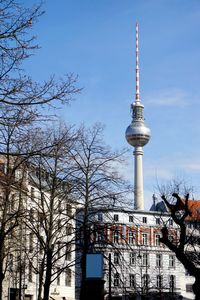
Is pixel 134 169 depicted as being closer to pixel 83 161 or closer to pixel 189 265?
pixel 83 161

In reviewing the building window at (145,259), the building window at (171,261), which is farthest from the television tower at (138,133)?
the building window at (145,259)

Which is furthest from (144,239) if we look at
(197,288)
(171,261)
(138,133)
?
(197,288)

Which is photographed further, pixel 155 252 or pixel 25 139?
pixel 155 252

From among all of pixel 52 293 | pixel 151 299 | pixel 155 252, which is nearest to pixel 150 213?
pixel 155 252

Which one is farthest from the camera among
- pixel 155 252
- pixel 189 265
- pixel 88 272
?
pixel 155 252

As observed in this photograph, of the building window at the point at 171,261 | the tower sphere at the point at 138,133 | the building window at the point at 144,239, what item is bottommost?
the building window at the point at 171,261

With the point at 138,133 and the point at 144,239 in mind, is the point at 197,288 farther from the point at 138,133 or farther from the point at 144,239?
the point at 138,133

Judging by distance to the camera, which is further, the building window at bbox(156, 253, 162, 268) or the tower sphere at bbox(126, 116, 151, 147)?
the tower sphere at bbox(126, 116, 151, 147)

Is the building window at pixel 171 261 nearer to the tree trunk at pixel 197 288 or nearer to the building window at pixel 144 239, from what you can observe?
the building window at pixel 144 239

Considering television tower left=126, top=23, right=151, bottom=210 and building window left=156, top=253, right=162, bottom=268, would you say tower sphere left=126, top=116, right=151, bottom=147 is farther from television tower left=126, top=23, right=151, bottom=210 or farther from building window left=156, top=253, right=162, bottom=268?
building window left=156, top=253, right=162, bottom=268

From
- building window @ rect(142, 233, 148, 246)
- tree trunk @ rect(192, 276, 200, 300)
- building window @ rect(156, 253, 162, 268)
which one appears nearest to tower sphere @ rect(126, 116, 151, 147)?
building window @ rect(156, 253, 162, 268)

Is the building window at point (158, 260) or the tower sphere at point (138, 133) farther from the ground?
the tower sphere at point (138, 133)

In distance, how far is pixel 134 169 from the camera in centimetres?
13688

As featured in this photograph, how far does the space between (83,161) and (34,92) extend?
58.5 feet
